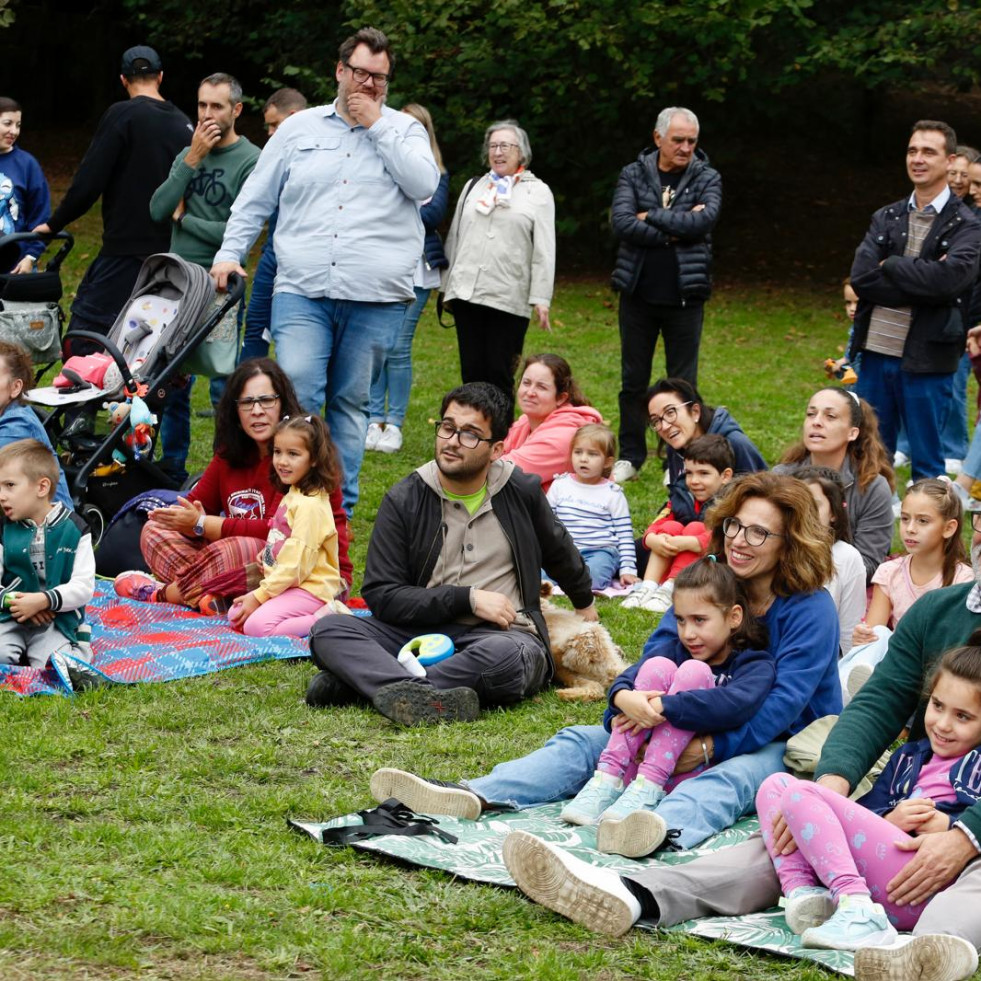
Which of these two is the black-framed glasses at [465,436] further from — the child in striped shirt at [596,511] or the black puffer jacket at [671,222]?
the black puffer jacket at [671,222]

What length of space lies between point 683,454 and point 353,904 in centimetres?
407

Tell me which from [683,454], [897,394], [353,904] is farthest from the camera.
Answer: [897,394]

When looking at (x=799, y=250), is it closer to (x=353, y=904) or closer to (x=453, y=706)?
(x=453, y=706)

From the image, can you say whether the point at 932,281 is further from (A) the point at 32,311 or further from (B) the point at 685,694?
(A) the point at 32,311

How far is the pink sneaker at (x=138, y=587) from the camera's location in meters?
7.30

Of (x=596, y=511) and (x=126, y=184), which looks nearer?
(x=596, y=511)

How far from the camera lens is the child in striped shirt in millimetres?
8016

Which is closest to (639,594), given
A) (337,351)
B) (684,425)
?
(684,425)

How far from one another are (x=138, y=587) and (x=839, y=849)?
425 centimetres

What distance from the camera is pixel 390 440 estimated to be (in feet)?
34.2

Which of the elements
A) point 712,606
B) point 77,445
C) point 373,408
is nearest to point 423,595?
point 712,606

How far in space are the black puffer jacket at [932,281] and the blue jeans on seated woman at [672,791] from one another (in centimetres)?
434

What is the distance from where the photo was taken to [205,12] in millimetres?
19812

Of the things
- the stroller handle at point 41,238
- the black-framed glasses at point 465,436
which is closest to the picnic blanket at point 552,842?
the black-framed glasses at point 465,436
